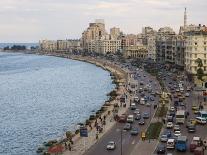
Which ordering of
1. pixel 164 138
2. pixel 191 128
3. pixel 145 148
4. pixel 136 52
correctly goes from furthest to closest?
1. pixel 136 52
2. pixel 191 128
3. pixel 164 138
4. pixel 145 148

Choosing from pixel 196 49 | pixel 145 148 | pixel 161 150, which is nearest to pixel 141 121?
pixel 145 148

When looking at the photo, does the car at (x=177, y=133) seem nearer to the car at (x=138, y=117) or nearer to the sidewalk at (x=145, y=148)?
the sidewalk at (x=145, y=148)

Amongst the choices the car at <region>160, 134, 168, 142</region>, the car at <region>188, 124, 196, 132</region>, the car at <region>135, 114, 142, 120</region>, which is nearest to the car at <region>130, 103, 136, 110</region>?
the car at <region>135, 114, 142, 120</region>

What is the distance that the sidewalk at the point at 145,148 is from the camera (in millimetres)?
37675

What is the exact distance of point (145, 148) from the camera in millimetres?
39094

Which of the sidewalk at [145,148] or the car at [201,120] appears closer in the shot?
the sidewalk at [145,148]

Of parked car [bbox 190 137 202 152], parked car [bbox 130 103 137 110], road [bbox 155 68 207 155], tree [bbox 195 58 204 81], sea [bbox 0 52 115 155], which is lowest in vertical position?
sea [bbox 0 52 115 155]

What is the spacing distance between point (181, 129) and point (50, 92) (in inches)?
2003

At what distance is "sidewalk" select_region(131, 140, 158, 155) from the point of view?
3767 centimetres

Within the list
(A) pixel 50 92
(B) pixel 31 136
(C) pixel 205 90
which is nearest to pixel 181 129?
(B) pixel 31 136

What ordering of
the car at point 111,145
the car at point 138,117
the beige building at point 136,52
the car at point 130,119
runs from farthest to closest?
1. the beige building at point 136,52
2. the car at point 138,117
3. the car at point 130,119
4. the car at point 111,145

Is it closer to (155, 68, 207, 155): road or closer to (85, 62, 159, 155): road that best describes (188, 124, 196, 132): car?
(155, 68, 207, 155): road

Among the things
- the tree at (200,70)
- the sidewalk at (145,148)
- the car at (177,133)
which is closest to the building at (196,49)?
the tree at (200,70)

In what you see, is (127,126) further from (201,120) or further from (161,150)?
(161,150)
